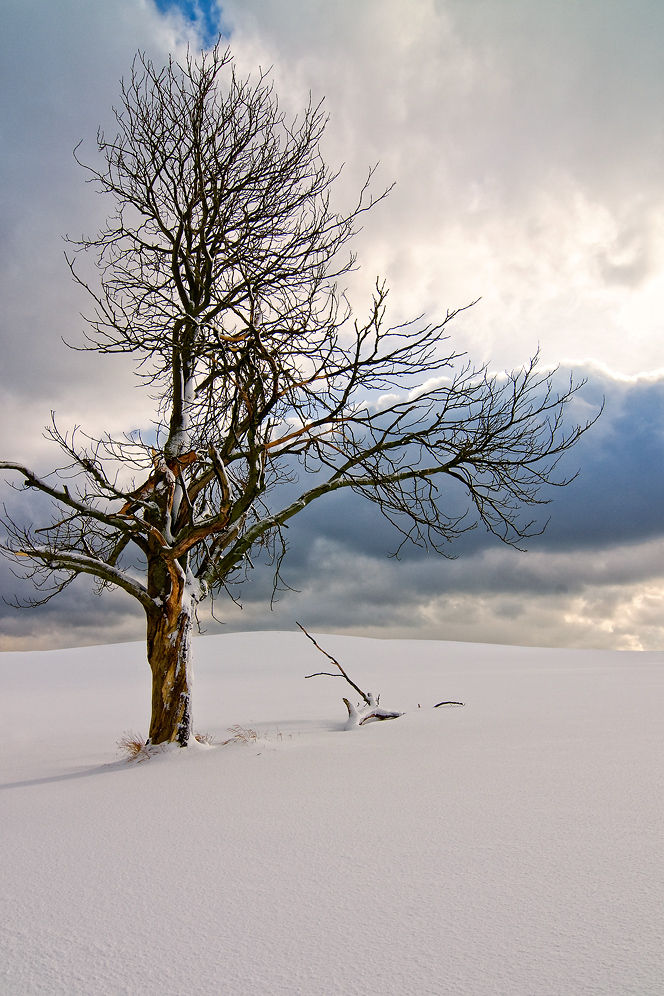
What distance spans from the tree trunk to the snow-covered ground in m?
0.38

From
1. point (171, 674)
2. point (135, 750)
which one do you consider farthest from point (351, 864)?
point (135, 750)

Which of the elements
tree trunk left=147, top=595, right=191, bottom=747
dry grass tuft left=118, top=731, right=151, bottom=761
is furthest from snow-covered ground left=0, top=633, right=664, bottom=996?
tree trunk left=147, top=595, right=191, bottom=747

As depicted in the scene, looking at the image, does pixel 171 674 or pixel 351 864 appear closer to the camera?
pixel 351 864

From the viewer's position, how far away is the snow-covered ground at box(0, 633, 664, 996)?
1.97m

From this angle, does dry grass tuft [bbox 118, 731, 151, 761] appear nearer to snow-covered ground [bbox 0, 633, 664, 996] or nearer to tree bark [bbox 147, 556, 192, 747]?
tree bark [bbox 147, 556, 192, 747]

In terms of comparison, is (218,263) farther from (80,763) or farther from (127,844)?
(127,844)

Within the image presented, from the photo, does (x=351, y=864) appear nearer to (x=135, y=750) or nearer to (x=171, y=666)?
(x=171, y=666)

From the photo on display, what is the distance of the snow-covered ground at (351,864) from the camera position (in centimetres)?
197

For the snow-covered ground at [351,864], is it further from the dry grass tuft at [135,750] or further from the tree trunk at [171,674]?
the tree trunk at [171,674]

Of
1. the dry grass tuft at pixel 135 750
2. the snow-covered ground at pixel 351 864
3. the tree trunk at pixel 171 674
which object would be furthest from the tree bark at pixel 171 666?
the snow-covered ground at pixel 351 864

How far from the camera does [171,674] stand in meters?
6.61

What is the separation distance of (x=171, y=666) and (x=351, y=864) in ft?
13.8

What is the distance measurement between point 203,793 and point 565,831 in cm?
244

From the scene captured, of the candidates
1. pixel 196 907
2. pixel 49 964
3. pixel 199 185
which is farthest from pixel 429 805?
pixel 199 185
